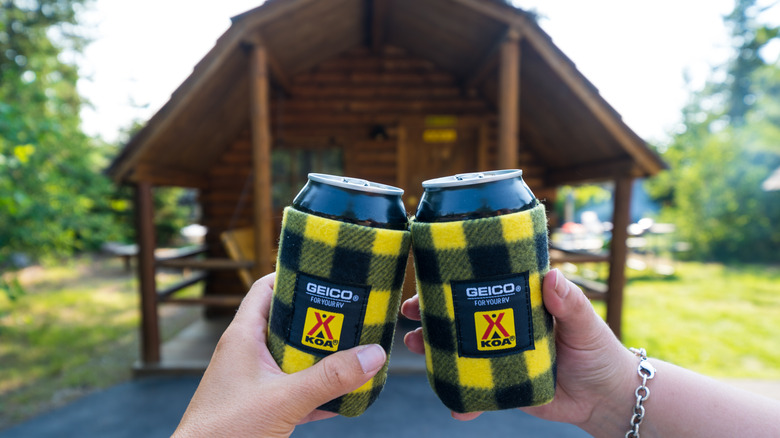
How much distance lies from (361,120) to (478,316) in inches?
220

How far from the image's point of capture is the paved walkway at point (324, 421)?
3.34 metres

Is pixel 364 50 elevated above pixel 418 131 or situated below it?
above

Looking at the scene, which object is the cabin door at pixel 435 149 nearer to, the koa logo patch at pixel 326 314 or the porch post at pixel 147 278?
the porch post at pixel 147 278

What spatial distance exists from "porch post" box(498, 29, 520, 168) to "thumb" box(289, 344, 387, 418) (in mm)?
3432

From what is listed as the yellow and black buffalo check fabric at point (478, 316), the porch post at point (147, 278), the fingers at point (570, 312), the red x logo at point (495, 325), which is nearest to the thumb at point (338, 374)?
the yellow and black buffalo check fabric at point (478, 316)

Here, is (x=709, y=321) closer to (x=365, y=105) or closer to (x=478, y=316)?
(x=365, y=105)

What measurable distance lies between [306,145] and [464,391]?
562 cm

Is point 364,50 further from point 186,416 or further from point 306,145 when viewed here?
point 186,416

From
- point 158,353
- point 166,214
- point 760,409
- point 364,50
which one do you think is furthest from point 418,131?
point 166,214

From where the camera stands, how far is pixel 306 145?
6.20 metres

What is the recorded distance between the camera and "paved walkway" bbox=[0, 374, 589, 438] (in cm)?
334

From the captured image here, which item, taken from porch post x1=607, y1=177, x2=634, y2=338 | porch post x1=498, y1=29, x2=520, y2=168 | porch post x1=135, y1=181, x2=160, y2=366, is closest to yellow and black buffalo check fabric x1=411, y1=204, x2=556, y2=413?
porch post x1=498, y1=29, x2=520, y2=168

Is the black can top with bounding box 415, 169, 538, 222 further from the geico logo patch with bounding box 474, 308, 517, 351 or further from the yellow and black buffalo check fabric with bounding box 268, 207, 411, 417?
the geico logo patch with bounding box 474, 308, 517, 351

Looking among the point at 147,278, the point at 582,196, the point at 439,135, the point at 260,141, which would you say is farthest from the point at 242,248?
the point at 582,196
